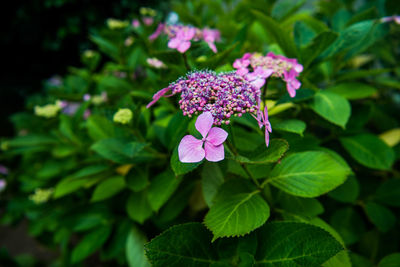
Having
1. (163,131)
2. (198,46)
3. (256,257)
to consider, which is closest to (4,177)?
(163,131)

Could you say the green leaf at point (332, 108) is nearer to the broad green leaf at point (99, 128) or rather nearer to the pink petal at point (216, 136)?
the pink petal at point (216, 136)

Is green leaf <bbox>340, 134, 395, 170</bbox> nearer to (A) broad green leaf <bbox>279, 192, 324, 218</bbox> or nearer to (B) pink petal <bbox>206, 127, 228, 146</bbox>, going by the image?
(A) broad green leaf <bbox>279, 192, 324, 218</bbox>

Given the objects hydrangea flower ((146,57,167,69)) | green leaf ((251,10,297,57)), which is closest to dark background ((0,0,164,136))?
hydrangea flower ((146,57,167,69))

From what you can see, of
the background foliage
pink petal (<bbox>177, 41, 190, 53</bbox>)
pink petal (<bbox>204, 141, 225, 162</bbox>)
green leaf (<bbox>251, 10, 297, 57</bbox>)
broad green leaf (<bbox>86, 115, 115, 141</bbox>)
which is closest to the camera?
pink petal (<bbox>204, 141, 225, 162</bbox>)

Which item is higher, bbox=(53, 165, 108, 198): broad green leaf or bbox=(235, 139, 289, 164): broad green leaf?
bbox=(235, 139, 289, 164): broad green leaf

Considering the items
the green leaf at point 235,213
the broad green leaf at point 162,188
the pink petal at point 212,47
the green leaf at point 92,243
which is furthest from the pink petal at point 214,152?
the green leaf at point 92,243

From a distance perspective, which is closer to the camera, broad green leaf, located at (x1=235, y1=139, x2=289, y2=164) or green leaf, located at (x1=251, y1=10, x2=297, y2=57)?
broad green leaf, located at (x1=235, y1=139, x2=289, y2=164)
